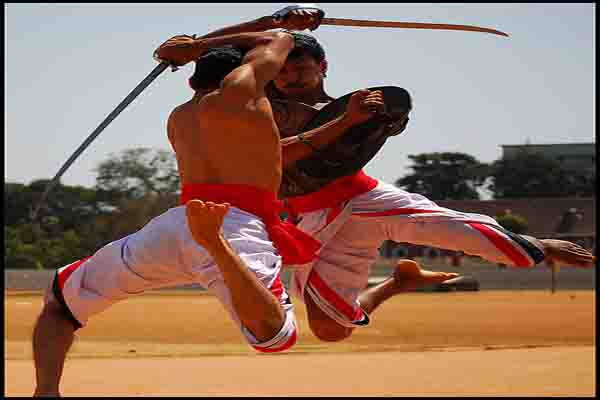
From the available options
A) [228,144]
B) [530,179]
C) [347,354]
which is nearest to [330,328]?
[228,144]

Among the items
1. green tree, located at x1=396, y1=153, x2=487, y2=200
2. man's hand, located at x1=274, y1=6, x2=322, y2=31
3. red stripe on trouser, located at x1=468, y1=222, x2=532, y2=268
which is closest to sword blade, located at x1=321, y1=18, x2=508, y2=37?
man's hand, located at x1=274, y1=6, x2=322, y2=31

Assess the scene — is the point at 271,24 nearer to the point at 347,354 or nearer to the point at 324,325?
the point at 324,325

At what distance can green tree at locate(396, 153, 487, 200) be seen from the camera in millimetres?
44688

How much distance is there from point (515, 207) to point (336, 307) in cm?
4130

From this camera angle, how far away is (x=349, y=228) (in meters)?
6.46

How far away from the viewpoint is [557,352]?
15.7m

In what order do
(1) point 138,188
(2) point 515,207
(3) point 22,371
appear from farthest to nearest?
1. (1) point 138,188
2. (2) point 515,207
3. (3) point 22,371

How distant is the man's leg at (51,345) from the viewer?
16.5 ft

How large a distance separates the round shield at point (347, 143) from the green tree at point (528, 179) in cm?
5207

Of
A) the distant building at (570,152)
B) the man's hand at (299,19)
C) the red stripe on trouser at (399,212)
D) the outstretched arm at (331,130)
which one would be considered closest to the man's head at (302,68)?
the outstretched arm at (331,130)

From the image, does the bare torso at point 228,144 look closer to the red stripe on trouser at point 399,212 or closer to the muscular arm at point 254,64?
the muscular arm at point 254,64

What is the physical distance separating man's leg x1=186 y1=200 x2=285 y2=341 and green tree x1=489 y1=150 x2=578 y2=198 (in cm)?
5338

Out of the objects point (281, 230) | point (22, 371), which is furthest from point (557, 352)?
point (281, 230)

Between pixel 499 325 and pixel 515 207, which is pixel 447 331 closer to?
pixel 499 325
